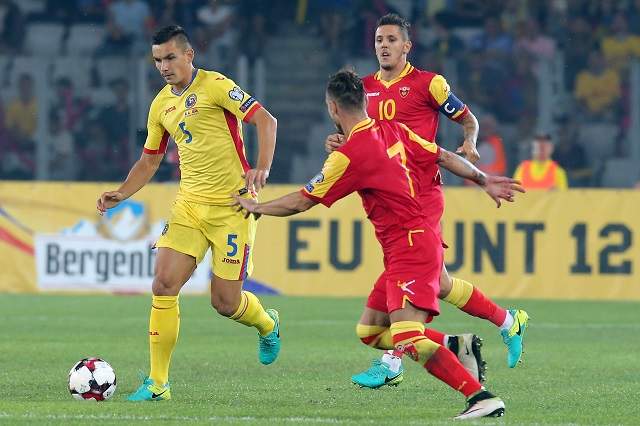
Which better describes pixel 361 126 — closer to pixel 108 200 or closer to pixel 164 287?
pixel 164 287

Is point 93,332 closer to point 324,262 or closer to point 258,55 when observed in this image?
point 324,262

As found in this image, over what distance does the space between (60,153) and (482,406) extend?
533 inches

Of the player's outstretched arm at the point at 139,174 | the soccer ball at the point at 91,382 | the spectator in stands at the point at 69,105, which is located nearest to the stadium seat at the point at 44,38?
Result: the spectator in stands at the point at 69,105

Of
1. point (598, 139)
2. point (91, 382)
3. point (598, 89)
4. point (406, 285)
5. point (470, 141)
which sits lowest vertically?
point (91, 382)

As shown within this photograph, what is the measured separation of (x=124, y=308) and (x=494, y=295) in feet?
14.0

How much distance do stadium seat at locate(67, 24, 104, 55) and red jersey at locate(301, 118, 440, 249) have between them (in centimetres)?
1466

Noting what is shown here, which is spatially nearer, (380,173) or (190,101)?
(380,173)

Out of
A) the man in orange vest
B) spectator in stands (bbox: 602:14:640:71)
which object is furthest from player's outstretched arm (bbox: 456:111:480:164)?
spectator in stands (bbox: 602:14:640:71)

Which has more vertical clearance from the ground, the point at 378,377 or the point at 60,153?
the point at 60,153

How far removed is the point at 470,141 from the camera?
8828 mm

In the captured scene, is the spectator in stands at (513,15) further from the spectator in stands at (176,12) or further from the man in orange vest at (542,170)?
the spectator in stands at (176,12)

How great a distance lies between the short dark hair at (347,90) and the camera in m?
7.14

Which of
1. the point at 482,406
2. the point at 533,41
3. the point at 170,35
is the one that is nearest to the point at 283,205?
the point at 482,406

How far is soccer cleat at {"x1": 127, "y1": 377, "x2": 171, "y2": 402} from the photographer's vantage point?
7.97 m
